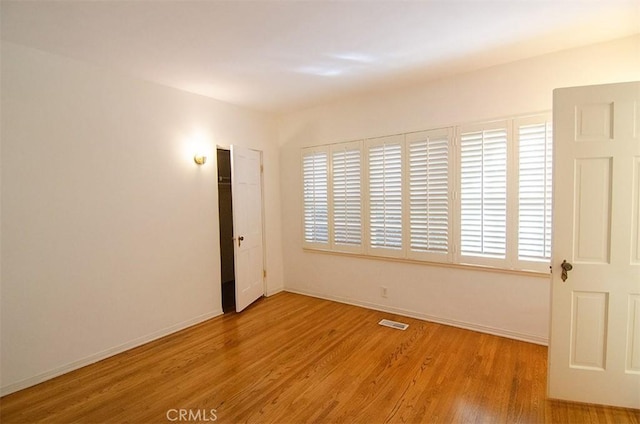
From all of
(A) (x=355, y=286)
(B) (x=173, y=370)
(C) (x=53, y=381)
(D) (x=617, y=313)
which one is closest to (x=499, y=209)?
(D) (x=617, y=313)

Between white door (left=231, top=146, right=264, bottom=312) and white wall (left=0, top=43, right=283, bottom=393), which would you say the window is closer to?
white door (left=231, top=146, right=264, bottom=312)

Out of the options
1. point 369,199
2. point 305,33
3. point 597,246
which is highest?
point 305,33

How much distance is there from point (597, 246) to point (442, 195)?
4.87 feet

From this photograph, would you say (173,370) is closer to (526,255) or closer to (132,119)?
(132,119)

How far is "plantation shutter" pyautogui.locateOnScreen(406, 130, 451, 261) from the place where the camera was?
3.35 m

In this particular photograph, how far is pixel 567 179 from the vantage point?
81.3 inches

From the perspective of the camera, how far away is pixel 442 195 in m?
3.37

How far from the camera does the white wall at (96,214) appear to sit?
240 cm

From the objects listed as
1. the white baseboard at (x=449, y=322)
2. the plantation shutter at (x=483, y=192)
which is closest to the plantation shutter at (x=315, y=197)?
the white baseboard at (x=449, y=322)

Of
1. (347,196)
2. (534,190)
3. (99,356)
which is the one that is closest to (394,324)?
(347,196)

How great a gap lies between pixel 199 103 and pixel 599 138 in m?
3.84

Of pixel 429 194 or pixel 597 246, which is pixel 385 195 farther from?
pixel 597 246
